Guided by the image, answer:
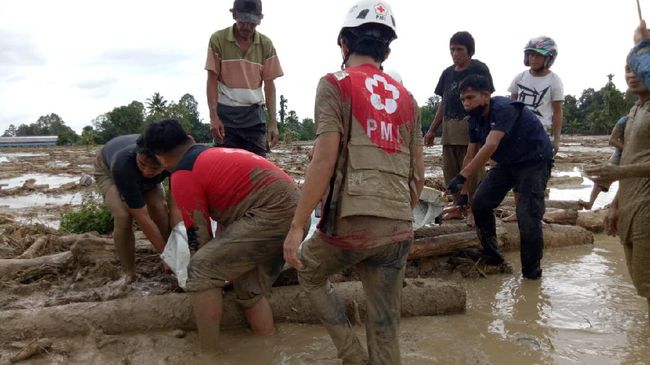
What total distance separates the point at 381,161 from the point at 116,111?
54195 mm

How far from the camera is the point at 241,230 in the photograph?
337 centimetres

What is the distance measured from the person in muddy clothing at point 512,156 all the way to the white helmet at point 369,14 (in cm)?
206

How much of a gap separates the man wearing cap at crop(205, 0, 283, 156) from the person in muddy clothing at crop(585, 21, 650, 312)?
3.22m

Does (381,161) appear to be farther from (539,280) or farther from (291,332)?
(539,280)

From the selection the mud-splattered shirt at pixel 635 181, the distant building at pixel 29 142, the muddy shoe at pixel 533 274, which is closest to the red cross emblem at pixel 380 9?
the mud-splattered shirt at pixel 635 181

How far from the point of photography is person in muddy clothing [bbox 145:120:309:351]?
331cm

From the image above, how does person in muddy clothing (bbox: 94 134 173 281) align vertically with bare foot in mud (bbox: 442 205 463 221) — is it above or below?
above

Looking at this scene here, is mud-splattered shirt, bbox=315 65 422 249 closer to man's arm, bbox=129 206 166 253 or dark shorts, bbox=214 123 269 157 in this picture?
man's arm, bbox=129 206 166 253

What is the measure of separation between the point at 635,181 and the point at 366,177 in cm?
177

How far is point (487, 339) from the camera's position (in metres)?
3.55

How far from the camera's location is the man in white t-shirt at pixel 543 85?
516cm

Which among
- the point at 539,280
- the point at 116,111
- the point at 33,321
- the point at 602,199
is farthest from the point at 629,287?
the point at 116,111

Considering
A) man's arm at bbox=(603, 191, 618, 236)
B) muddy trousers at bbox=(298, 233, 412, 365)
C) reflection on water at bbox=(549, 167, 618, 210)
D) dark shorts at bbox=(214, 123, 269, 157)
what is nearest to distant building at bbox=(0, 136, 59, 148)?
reflection on water at bbox=(549, 167, 618, 210)

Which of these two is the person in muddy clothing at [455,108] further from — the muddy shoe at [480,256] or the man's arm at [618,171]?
the man's arm at [618,171]
